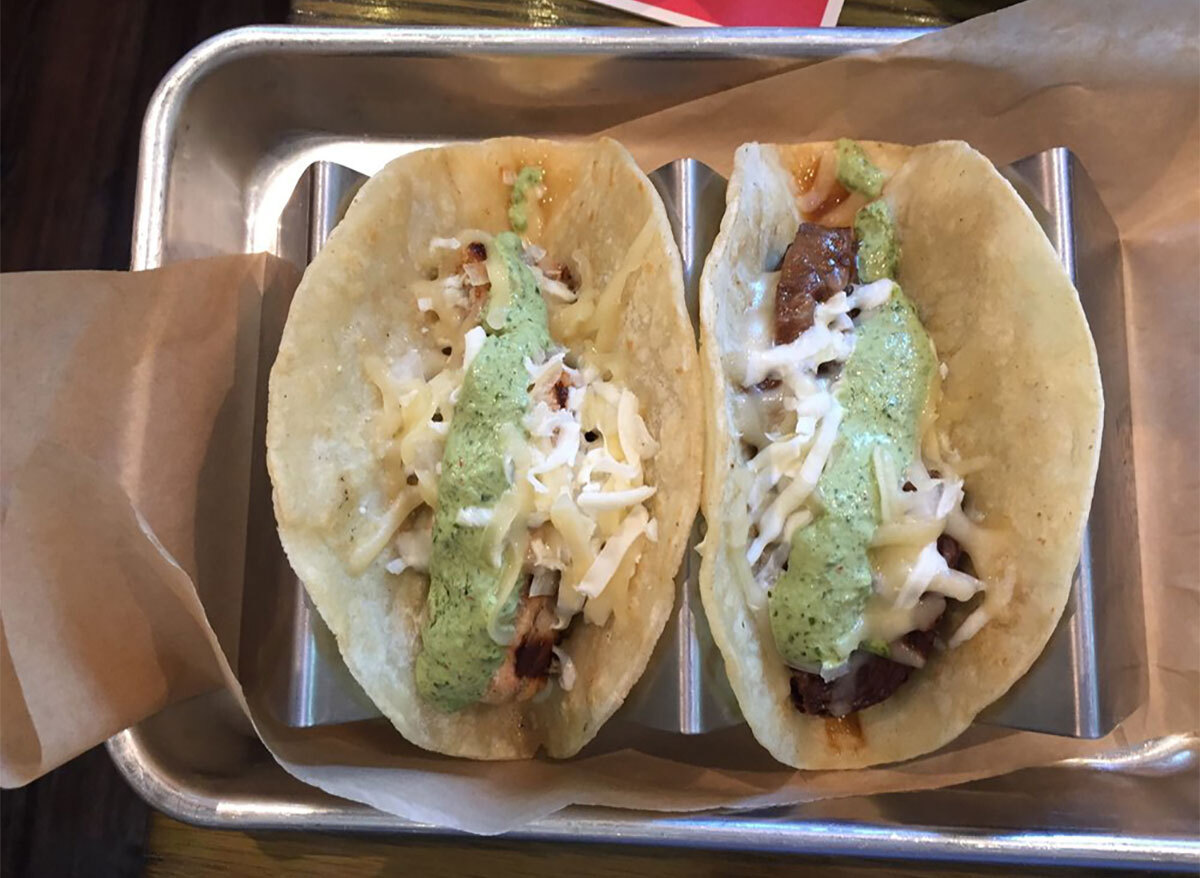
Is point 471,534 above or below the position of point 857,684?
above

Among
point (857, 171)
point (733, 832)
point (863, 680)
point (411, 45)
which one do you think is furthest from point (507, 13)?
point (733, 832)

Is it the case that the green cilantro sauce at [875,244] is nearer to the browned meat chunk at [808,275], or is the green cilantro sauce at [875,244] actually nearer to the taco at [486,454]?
the browned meat chunk at [808,275]

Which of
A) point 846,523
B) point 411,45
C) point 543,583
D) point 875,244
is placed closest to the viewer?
point 846,523

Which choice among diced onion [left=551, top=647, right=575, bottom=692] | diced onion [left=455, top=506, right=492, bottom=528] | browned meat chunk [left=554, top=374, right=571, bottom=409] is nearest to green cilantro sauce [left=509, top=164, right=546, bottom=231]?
browned meat chunk [left=554, top=374, right=571, bottom=409]

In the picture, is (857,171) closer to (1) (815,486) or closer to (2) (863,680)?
(1) (815,486)

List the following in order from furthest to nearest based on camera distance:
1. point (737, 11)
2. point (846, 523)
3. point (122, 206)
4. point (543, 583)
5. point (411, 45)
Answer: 1. point (122, 206)
2. point (737, 11)
3. point (411, 45)
4. point (543, 583)
5. point (846, 523)

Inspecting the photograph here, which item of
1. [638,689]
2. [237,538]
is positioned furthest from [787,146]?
[237,538]

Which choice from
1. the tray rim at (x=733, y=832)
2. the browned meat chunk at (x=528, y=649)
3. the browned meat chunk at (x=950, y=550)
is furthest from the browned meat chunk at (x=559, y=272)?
the tray rim at (x=733, y=832)
